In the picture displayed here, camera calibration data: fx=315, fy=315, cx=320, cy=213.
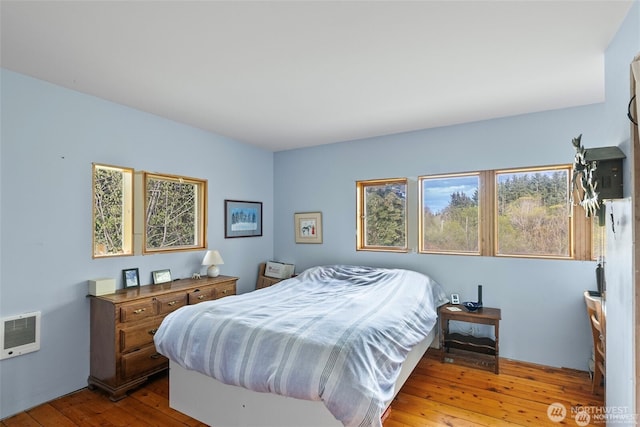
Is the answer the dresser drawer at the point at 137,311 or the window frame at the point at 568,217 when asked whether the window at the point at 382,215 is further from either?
the dresser drawer at the point at 137,311

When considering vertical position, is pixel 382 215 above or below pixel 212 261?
above

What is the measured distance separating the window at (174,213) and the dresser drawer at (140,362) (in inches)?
37.9

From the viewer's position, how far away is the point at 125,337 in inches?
101

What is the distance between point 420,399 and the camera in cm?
251

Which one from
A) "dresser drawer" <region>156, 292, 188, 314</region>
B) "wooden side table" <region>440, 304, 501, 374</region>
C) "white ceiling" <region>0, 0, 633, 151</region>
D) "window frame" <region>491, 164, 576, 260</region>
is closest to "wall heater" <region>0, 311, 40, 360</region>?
"dresser drawer" <region>156, 292, 188, 314</region>

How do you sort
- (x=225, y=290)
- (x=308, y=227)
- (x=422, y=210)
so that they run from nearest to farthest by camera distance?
(x=225, y=290) → (x=422, y=210) → (x=308, y=227)

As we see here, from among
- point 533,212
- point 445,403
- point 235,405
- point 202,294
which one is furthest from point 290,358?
point 533,212

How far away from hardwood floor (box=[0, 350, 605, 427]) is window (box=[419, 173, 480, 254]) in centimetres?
127

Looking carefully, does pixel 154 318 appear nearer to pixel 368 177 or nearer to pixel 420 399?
pixel 420 399

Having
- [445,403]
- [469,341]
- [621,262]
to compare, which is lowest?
[445,403]

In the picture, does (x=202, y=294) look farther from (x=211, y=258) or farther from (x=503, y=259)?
(x=503, y=259)

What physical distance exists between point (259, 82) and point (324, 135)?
1.58 meters

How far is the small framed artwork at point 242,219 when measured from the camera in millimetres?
4027

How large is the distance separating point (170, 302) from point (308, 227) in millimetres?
2059
